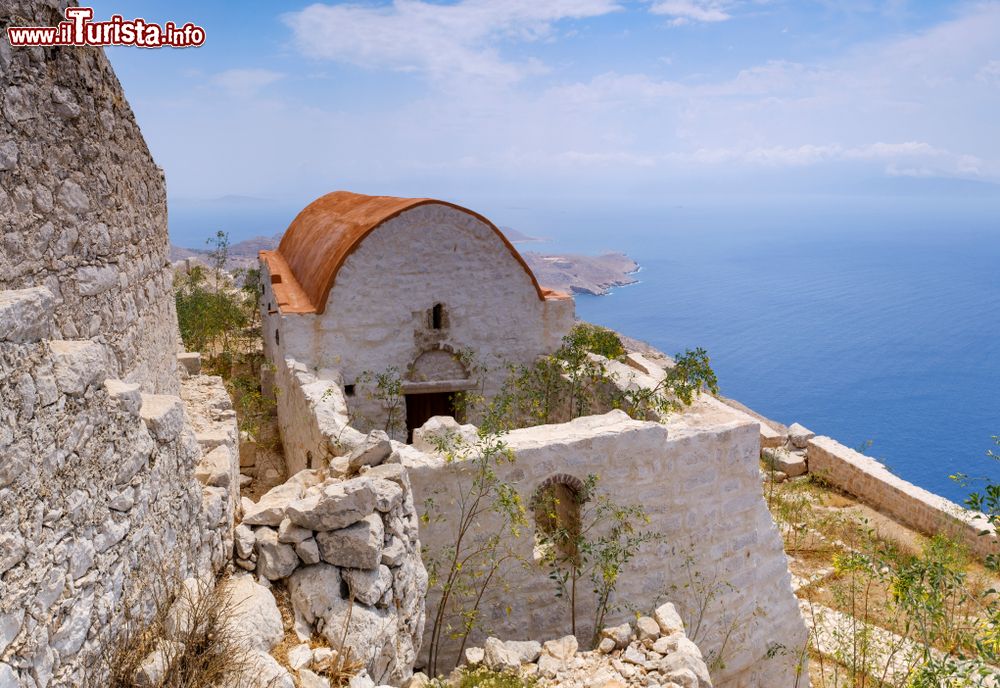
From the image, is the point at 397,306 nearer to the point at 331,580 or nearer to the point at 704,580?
the point at 704,580

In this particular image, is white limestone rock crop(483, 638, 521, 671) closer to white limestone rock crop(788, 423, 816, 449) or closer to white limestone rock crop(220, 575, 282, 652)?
white limestone rock crop(220, 575, 282, 652)

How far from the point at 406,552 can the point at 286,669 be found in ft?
4.18

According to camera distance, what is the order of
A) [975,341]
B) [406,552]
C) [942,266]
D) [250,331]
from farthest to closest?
[942,266]
[975,341]
[250,331]
[406,552]

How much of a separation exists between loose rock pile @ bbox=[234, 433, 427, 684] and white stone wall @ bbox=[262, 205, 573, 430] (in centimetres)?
474

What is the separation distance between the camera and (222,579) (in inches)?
145

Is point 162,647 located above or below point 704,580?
above

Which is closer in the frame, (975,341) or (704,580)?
(704,580)

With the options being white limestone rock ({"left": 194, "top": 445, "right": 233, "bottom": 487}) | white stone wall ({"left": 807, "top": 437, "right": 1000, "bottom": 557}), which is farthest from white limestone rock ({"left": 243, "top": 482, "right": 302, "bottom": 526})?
white stone wall ({"left": 807, "top": 437, "right": 1000, "bottom": 557})

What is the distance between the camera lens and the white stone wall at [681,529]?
20.0ft

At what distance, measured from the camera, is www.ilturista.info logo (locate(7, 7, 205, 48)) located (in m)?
3.20

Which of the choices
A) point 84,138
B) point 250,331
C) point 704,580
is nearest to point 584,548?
point 704,580

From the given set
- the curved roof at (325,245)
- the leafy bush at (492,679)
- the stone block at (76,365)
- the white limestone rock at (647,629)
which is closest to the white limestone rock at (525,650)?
the leafy bush at (492,679)

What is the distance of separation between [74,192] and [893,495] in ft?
45.9

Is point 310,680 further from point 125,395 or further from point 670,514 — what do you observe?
point 670,514
